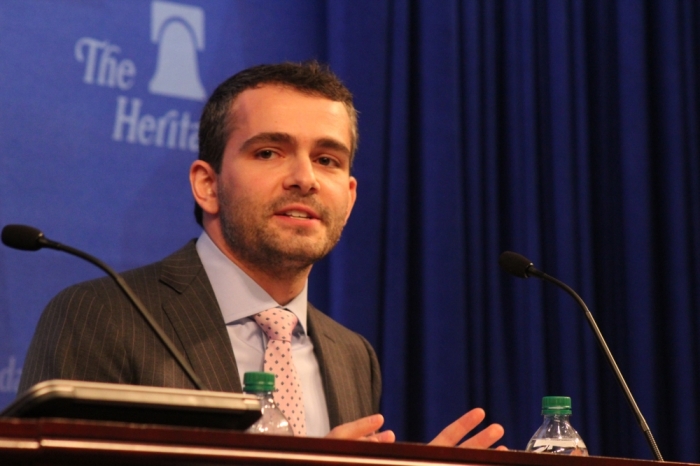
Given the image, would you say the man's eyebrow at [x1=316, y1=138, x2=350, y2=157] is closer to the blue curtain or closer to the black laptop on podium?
the blue curtain

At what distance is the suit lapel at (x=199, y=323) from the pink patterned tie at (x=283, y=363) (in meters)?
0.11

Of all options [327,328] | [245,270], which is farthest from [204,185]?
[327,328]

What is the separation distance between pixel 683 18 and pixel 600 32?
33 cm

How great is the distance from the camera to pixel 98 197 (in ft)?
9.49

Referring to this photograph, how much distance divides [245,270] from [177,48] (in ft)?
3.52

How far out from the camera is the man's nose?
2.27 meters

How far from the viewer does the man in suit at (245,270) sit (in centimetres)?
203

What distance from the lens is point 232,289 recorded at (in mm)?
2305

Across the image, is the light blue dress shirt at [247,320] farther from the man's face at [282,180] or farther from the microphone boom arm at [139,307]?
the microphone boom arm at [139,307]

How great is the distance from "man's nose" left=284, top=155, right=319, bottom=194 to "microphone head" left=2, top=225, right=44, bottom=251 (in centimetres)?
76

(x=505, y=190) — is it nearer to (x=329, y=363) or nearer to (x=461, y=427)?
(x=329, y=363)

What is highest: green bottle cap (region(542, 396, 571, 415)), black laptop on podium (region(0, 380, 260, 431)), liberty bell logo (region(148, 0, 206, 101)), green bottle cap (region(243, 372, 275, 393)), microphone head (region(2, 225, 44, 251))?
liberty bell logo (region(148, 0, 206, 101))

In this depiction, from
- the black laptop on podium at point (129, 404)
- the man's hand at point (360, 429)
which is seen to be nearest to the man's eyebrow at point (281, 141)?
the man's hand at point (360, 429)

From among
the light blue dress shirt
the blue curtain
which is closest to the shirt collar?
the light blue dress shirt
